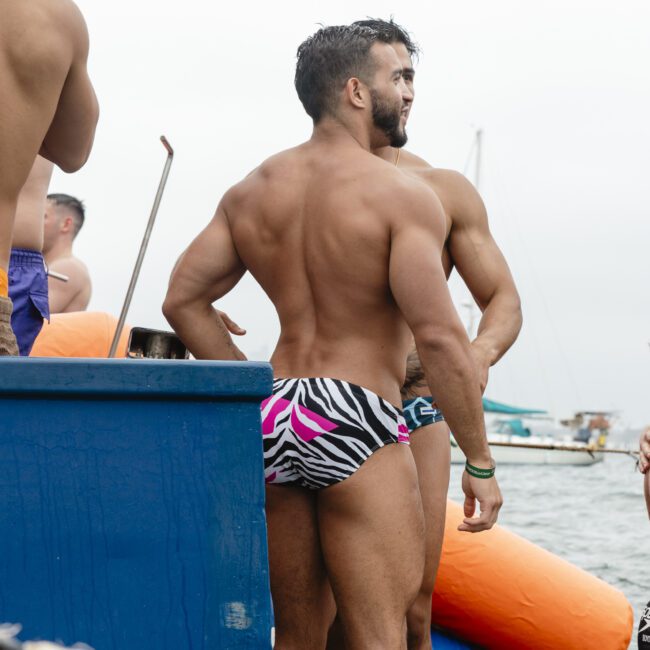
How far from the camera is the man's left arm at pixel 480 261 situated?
12.0 feet

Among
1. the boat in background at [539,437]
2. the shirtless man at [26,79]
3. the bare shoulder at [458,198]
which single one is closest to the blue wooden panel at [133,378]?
the shirtless man at [26,79]

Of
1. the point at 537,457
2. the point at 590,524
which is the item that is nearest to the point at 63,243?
the point at 590,524

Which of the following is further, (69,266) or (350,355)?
(69,266)

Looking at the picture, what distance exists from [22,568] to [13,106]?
3.81 feet

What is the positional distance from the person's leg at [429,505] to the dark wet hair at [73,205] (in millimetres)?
3066

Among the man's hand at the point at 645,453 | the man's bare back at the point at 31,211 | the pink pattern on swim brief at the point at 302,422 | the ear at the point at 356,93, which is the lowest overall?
the man's hand at the point at 645,453

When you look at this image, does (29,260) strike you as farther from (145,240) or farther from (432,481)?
(432,481)

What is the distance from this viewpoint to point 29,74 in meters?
2.58

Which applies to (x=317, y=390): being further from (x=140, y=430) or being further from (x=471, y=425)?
(x=140, y=430)

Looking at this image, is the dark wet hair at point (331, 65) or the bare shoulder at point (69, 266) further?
the bare shoulder at point (69, 266)

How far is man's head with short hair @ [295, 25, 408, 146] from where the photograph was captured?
9.93 feet

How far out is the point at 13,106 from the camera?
8.45 feet

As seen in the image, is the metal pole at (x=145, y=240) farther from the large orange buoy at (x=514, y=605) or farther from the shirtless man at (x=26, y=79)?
the large orange buoy at (x=514, y=605)

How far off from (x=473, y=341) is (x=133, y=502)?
1793mm
